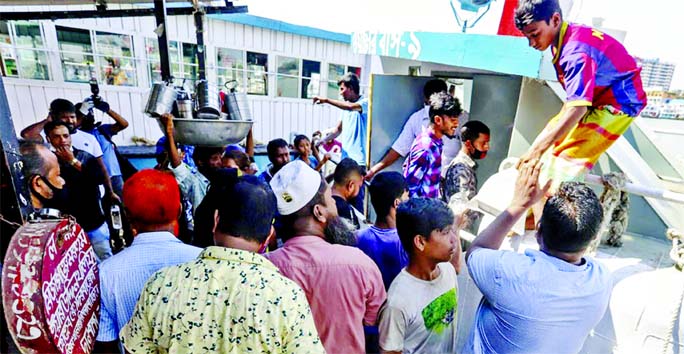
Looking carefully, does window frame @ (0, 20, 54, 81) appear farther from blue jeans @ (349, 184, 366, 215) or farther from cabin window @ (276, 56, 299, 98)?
blue jeans @ (349, 184, 366, 215)

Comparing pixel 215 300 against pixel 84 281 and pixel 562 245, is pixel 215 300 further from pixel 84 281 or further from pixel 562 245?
pixel 562 245

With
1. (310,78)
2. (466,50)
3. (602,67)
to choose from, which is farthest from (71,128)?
(310,78)

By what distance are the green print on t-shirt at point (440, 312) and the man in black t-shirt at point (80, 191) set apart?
Answer: 2743 mm

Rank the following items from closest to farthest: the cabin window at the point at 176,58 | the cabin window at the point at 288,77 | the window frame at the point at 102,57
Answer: the window frame at the point at 102,57, the cabin window at the point at 176,58, the cabin window at the point at 288,77

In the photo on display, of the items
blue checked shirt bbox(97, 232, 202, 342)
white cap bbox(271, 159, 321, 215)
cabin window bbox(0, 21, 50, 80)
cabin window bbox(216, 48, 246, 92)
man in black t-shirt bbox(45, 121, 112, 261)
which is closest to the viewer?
blue checked shirt bbox(97, 232, 202, 342)

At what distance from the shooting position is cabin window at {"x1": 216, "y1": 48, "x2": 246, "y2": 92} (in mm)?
8484

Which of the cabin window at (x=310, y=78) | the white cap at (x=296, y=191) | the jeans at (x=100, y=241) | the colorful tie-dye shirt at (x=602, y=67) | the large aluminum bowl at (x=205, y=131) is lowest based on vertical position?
the jeans at (x=100, y=241)

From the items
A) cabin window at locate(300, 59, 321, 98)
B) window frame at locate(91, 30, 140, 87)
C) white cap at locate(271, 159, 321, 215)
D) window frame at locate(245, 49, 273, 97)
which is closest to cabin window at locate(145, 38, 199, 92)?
window frame at locate(91, 30, 140, 87)

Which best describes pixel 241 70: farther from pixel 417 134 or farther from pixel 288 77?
pixel 417 134

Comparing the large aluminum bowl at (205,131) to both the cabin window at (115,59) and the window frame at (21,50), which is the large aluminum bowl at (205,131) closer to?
the window frame at (21,50)

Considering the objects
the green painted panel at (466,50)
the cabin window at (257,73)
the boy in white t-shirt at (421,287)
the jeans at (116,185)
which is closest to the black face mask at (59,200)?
the jeans at (116,185)

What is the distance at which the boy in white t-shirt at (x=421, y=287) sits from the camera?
144 cm

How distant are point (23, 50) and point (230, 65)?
3.82 meters

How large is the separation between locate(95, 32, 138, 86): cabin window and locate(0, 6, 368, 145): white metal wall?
0.12m
